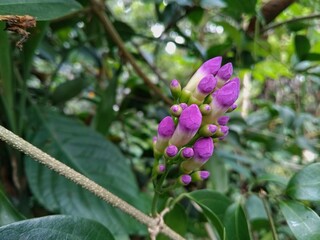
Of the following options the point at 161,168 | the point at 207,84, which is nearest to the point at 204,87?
the point at 207,84

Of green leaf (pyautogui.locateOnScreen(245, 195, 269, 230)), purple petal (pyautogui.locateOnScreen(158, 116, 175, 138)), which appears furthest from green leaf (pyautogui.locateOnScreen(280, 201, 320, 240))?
green leaf (pyautogui.locateOnScreen(245, 195, 269, 230))

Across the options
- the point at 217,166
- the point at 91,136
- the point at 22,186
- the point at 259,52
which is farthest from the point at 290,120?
the point at 22,186

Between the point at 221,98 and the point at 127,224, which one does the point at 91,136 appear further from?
the point at 221,98

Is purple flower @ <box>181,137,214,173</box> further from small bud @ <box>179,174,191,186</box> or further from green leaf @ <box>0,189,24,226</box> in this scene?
green leaf @ <box>0,189,24,226</box>

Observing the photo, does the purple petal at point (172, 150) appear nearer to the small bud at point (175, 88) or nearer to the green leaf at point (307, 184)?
the small bud at point (175, 88)

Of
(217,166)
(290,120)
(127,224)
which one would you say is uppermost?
(127,224)

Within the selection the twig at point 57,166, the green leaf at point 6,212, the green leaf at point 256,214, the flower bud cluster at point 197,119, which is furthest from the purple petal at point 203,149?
the green leaf at point 256,214

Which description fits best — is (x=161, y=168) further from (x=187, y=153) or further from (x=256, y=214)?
(x=256, y=214)
